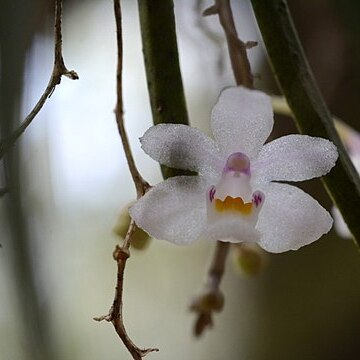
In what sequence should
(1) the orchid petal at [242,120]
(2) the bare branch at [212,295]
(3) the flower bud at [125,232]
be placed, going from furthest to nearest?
(2) the bare branch at [212,295], (3) the flower bud at [125,232], (1) the orchid petal at [242,120]

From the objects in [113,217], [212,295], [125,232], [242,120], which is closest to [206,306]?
[212,295]

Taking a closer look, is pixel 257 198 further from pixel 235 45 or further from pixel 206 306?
pixel 206 306

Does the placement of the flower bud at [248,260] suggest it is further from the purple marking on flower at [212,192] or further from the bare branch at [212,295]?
the purple marking on flower at [212,192]

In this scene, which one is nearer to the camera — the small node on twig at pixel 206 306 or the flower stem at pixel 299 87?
the flower stem at pixel 299 87

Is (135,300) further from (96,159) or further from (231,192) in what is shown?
(231,192)

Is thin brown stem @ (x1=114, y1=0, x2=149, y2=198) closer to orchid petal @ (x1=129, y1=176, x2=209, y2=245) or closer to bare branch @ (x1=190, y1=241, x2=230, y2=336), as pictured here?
orchid petal @ (x1=129, y1=176, x2=209, y2=245)

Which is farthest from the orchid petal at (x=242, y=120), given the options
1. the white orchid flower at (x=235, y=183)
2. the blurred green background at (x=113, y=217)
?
the blurred green background at (x=113, y=217)

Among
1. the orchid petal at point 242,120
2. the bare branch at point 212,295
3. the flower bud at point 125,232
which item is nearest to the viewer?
the orchid petal at point 242,120

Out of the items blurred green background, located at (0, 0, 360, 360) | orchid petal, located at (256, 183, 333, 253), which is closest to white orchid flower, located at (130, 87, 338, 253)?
orchid petal, located at (256, 183, 333, 253)
